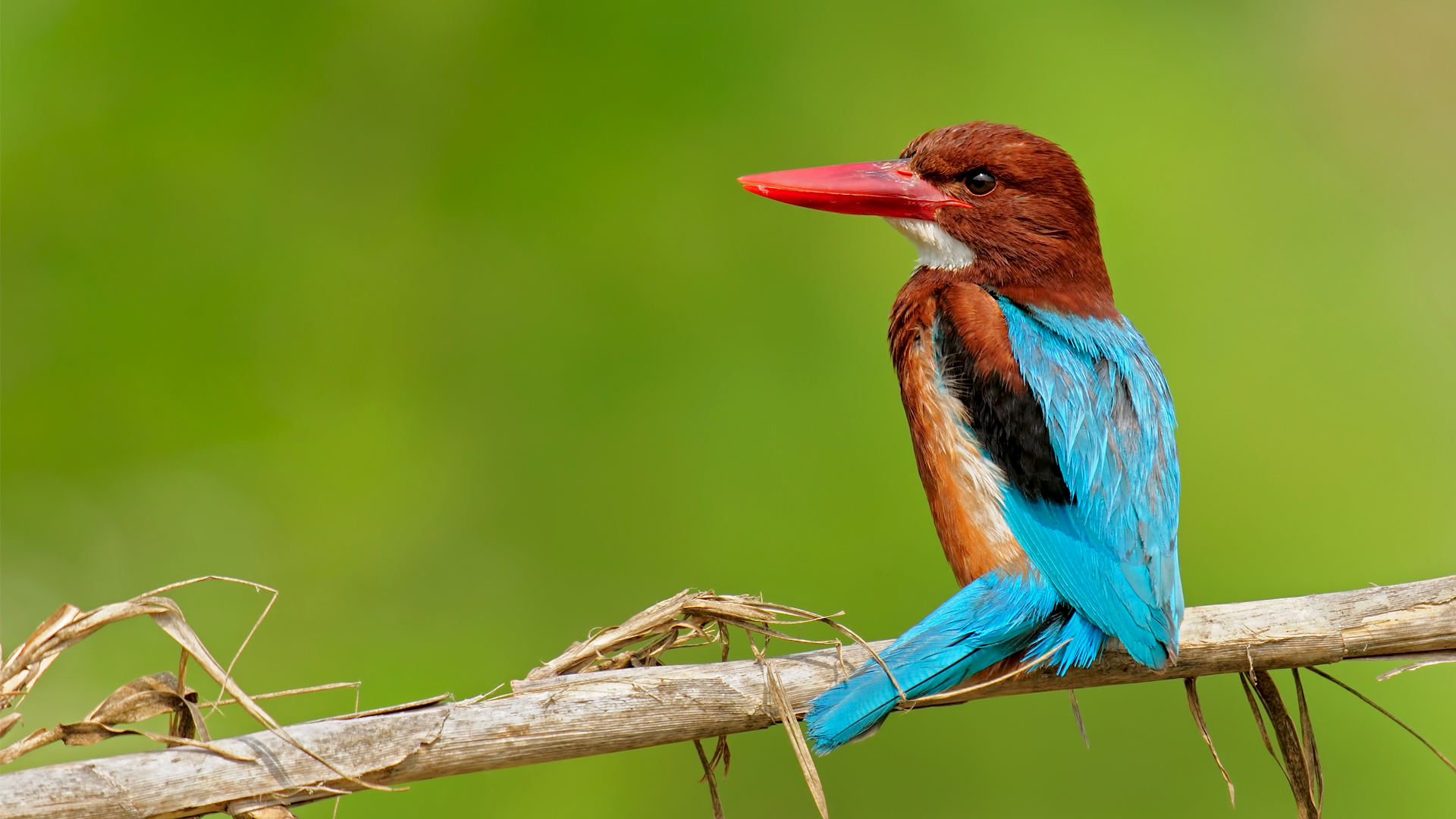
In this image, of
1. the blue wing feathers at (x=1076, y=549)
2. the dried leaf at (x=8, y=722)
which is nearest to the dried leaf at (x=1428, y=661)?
the blue wing feathers at (x=1076, y=549)

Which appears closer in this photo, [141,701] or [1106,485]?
[141,701]

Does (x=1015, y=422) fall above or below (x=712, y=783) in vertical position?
above

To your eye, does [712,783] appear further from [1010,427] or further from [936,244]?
[936,244]

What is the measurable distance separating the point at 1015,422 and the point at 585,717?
774 millimetres

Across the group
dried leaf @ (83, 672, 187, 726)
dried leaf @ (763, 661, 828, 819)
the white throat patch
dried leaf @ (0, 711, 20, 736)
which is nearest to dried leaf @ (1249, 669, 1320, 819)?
dried leaf @ (763, 661, 828, 819)

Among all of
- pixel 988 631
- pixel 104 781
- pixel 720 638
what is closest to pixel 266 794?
pixel 104 781

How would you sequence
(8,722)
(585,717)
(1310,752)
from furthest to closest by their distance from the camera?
Result: (1310,752)
(585,717)
(8,722)

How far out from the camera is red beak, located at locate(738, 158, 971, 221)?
1.83 metres

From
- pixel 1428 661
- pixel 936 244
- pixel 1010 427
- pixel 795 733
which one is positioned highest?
pixel 936 244

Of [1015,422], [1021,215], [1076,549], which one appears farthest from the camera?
[1021,215]

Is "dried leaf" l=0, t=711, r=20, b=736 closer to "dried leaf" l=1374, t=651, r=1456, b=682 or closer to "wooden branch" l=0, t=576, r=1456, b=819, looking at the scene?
"wooden branch" l=0, t=576, r=1456, b=819

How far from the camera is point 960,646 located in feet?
4.33

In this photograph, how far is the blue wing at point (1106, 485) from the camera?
137 cm

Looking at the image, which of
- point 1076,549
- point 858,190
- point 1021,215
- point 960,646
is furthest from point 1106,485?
point 858,190
